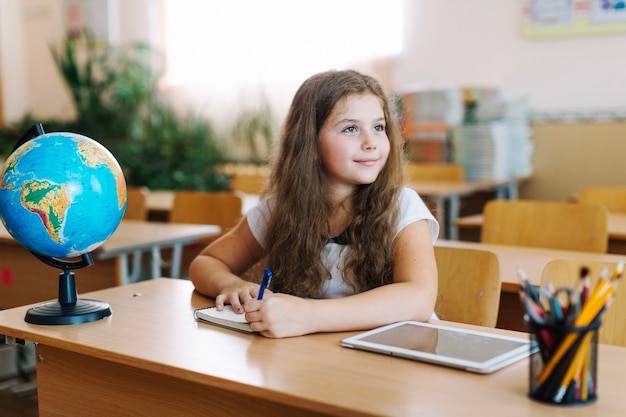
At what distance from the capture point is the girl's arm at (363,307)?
1.42 metres

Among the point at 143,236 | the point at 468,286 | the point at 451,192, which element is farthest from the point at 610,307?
the point at 451,192

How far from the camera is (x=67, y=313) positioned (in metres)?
1.59

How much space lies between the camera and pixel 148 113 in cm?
654

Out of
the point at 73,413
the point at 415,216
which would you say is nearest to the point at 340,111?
the point at 415,216

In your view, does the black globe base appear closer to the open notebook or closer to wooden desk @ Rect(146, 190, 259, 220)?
the open notebook

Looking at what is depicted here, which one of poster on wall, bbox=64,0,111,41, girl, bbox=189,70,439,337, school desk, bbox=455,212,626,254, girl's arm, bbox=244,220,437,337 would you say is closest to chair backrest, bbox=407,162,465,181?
school desk, bbox=455,212,626,254

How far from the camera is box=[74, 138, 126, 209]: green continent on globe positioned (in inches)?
61.7

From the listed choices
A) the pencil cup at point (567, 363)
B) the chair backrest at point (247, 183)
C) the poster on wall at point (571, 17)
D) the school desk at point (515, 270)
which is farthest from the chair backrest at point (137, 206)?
the pencil cup at point (567, 363)

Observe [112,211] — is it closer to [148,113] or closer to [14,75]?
[148,113]

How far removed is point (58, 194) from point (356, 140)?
63cm

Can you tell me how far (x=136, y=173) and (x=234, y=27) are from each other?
1487 millimetres

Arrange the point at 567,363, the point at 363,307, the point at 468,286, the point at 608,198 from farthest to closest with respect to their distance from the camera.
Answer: the point at 608,198
the point at 468,286
the point at 363,307
the point at 567,363

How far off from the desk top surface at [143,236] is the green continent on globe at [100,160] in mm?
1280

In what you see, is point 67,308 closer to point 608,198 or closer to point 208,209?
point 208,209
